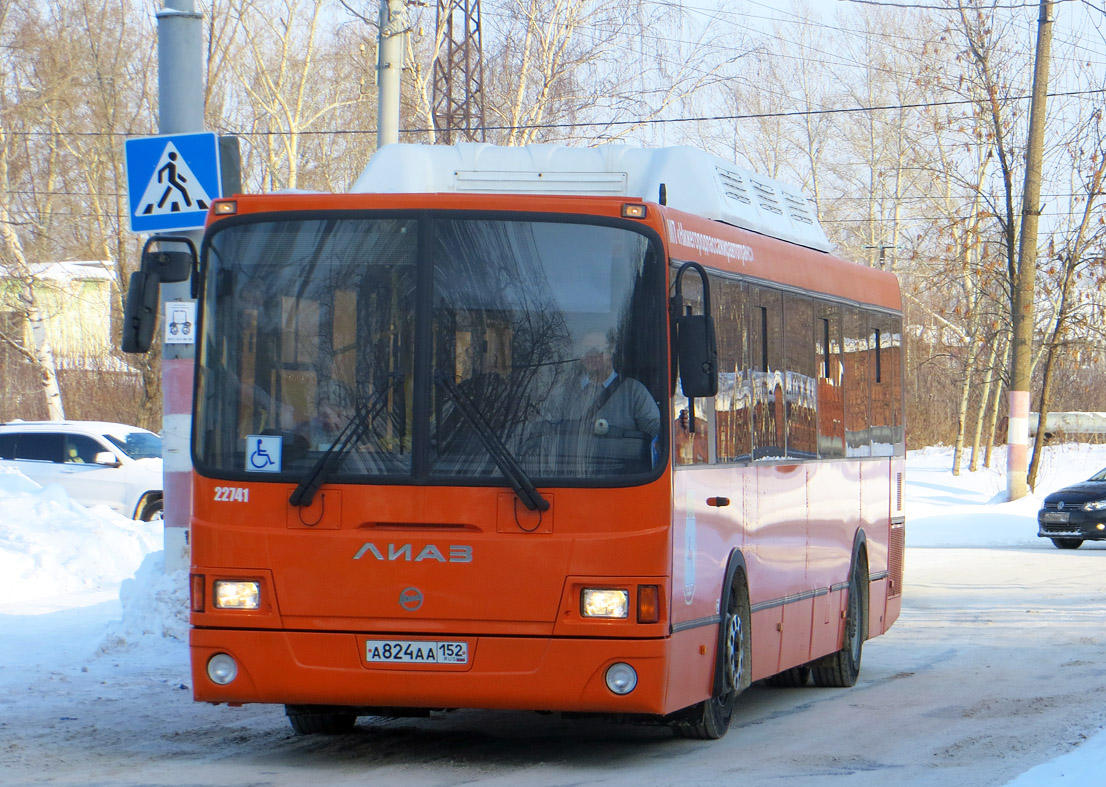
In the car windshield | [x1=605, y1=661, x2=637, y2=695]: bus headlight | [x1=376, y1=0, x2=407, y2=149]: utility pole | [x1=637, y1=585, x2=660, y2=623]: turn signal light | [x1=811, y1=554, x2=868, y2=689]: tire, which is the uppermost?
[x1=376, y1=0, x2=407, y2=149]: utility pole

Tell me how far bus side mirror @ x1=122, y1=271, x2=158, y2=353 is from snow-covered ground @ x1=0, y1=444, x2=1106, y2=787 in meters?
1.98

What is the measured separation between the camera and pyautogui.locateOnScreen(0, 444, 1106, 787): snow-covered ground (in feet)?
27.0

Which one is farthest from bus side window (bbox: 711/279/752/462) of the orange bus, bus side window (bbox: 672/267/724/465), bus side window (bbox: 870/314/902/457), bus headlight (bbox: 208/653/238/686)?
bus side window (bbox: 870/314/902/457)

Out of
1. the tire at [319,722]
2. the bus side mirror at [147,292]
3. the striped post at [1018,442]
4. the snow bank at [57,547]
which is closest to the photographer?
the bus side mirror at [147,292]

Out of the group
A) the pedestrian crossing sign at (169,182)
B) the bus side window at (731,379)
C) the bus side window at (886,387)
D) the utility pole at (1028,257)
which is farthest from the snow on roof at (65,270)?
the bus side window at (731,379)

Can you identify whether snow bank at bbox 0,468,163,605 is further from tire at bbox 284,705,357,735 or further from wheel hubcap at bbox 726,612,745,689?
wheel hubcap at bbox 726,612,745,689

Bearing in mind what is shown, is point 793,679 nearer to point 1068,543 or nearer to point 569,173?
point 569,173

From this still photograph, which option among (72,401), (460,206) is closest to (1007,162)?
(72,401)

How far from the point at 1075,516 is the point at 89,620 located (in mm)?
18365

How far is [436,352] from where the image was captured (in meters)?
7.64

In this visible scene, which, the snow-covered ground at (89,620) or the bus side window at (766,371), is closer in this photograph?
the snow-covered ground at (89,620)

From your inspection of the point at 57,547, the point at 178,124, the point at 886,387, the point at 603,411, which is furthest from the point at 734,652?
the point at 57,547

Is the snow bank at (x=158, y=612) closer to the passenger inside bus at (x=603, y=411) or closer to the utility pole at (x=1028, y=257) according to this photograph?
the passenger inside bus at (x=603, y=411)

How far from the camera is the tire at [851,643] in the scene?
11.6 metres
